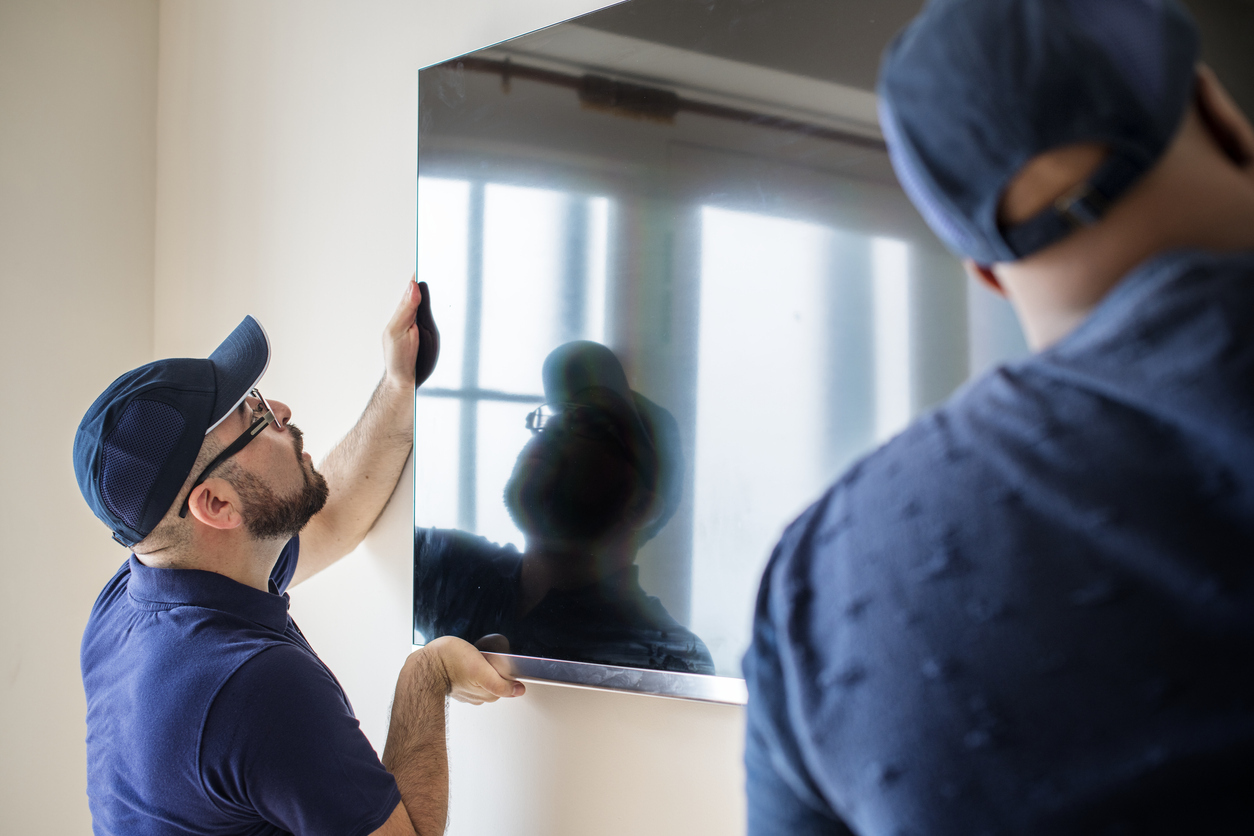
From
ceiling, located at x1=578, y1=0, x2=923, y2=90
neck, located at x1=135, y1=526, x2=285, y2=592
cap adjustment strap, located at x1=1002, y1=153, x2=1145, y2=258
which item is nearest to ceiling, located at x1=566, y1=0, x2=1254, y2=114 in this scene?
ceiling, located at x1=578, y1=0, x2=923, y2=90

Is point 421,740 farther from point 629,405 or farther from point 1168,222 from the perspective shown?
point 1168,222

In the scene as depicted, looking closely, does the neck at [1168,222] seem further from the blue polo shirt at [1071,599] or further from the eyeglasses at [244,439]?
the eyeglasses at [244,439]

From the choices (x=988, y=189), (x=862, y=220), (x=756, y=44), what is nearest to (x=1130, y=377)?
(x=988, y=189)

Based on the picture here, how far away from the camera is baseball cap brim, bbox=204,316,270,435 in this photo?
1447 mm

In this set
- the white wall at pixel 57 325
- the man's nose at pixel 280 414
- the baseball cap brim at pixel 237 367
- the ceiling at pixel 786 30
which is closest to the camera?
the ceiling at pixel 786 30

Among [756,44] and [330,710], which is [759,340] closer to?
[756,44]

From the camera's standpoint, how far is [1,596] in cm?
205

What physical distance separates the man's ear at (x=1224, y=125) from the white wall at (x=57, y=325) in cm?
249

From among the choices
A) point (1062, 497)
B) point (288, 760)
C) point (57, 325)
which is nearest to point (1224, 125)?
point (1062, 497)

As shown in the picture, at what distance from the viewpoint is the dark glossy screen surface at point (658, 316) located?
102cm

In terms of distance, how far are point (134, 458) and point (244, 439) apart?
181 mm

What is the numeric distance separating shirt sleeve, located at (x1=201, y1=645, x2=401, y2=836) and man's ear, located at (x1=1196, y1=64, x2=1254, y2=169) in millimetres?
1240

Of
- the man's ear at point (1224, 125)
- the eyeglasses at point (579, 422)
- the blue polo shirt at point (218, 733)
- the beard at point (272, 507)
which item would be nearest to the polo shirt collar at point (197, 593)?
the blue polo shirt at point (218, 733)

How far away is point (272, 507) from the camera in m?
1.46
